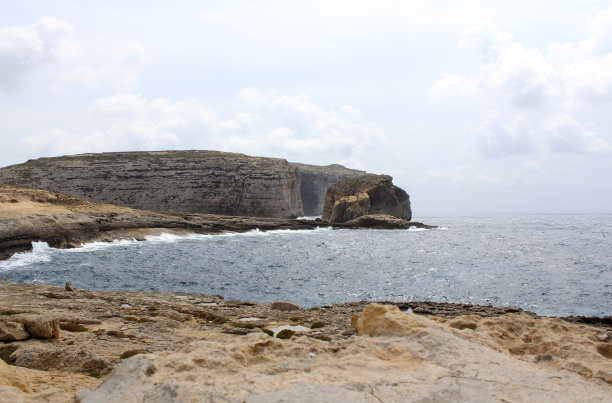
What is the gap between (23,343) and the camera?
9.33 m

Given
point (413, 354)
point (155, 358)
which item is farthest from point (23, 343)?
point (413, 354)

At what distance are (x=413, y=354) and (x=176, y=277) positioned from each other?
80.7 ft

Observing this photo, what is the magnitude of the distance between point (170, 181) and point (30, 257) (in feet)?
213

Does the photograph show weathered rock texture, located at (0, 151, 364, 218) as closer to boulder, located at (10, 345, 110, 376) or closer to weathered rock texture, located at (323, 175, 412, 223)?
weathered rock texture, located at (323, 175, 412, 223)

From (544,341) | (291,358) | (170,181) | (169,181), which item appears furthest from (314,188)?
(291,358)

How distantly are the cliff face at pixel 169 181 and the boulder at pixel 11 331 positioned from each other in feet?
296

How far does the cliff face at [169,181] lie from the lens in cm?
9562

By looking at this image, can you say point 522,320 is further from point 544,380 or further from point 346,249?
point 346,249

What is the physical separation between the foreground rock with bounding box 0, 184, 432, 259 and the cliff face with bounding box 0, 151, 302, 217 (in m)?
29.4

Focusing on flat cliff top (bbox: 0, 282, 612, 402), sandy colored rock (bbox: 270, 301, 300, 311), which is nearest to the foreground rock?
sandy colored rock (bbox: 270, 301, 300, 311)

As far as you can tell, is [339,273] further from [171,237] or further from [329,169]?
[329,169]

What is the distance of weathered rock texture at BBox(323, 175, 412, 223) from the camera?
312ft

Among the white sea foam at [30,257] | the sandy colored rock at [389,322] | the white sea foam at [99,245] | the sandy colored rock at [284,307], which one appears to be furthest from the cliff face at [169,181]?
the sandy colored rock at [389,322]

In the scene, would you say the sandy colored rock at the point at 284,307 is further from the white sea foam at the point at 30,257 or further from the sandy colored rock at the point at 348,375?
the white sea foam at the point at 30,257
